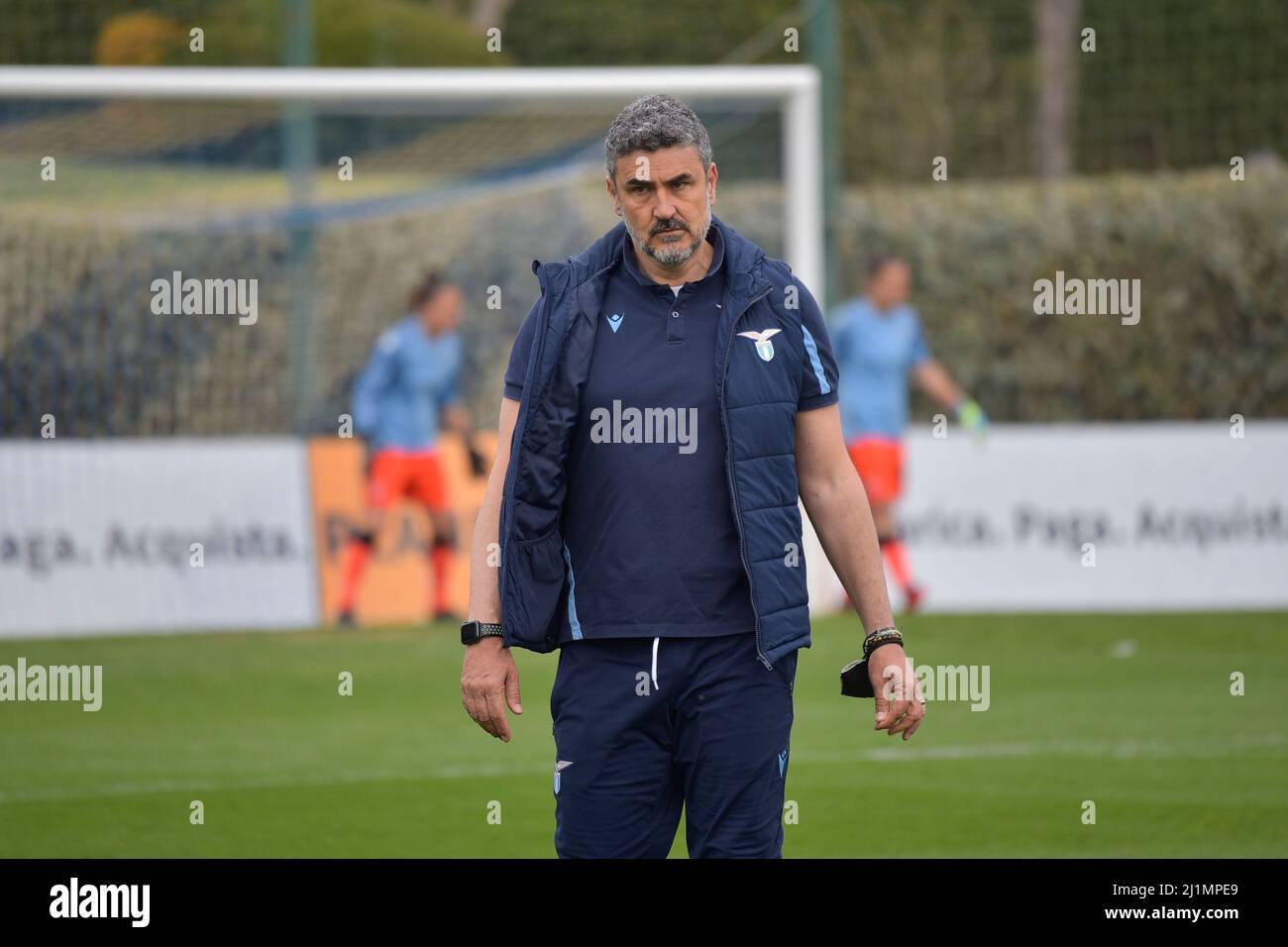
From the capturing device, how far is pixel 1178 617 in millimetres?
13742

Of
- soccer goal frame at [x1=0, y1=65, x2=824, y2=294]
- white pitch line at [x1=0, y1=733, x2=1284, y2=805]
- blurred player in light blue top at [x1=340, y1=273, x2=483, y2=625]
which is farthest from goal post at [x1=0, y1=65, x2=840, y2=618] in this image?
white pitch line at [x1=0, y1=733, x2=1284, y2=805]

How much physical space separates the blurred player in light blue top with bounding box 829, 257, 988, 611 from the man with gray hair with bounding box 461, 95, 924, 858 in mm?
9205

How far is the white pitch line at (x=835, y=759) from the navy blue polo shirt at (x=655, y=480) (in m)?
4.34

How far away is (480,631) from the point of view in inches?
173

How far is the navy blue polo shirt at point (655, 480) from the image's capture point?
427cm

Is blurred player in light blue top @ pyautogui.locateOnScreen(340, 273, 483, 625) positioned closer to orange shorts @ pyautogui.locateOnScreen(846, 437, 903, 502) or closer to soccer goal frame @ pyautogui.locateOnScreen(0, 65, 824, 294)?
soccer goal frame @ pyautogui.locateOnScreen(0, 65, 824, 294)

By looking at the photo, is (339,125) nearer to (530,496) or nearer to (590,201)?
(590,201)

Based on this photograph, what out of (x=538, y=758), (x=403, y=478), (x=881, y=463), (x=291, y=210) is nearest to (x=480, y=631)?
(x=538, y=758)

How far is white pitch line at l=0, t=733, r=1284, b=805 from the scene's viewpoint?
8.23m
